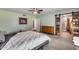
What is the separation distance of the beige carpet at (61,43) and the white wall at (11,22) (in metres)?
0.49

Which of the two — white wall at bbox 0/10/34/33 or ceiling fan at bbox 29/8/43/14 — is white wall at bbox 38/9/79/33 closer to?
ceiling fan at bbox 29/8/43/14

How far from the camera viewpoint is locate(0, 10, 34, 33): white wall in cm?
159

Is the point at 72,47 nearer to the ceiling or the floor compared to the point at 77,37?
nearer to the floor

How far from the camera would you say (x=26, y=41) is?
166 centimetres

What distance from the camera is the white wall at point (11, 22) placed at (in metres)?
1.59

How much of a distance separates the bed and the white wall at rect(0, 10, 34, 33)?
0.13 meters

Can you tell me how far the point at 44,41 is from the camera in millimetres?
1688

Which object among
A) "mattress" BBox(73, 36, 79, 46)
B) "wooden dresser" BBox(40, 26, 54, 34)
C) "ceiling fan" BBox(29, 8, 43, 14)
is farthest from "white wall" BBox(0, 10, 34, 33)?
"mattress" BBox(73, 36, 79, 46)

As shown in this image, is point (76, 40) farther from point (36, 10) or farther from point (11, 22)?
point (11, 22)

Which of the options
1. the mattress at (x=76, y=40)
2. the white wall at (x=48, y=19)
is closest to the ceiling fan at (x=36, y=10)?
the white wall at (x=48, y=19)

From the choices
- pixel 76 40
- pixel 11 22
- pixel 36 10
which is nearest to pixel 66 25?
pixel 76 40
